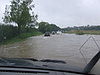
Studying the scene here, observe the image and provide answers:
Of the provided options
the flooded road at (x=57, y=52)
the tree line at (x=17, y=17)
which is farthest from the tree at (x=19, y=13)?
the flooded road at (x=57, y=52)

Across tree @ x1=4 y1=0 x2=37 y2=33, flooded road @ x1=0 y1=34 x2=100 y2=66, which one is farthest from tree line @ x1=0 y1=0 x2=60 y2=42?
flooded road @ x1=0 y1=34 x2=100 y2=66

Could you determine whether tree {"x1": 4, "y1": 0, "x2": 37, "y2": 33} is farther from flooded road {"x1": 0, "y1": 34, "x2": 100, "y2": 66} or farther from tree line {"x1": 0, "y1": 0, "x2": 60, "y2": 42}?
flooded road {"x1": 0, "y1": 34, "x2": 100, "y2": 66}

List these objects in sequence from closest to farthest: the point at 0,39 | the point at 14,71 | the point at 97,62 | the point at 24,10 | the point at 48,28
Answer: the point at 14,71
the point at 97,62
the point at 0,39
the point at 24,10
the point at 48,28

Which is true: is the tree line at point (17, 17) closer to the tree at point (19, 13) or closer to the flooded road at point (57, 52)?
the tree at point (19, 13)

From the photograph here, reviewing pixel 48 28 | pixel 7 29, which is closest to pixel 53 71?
pixel 7 29

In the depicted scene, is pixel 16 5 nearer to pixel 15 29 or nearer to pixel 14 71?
pixel 15 29

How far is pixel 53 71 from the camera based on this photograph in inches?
104

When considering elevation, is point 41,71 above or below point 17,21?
above

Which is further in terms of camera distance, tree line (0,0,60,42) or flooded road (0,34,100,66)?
tree line (0,0,60,42)

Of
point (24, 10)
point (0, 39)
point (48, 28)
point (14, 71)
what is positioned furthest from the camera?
point (48, 28)

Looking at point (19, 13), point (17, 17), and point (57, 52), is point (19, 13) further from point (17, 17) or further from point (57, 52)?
point (57, 52)

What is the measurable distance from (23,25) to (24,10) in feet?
14.0

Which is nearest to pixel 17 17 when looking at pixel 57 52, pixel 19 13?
pixel 19 13

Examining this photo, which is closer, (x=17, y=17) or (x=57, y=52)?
(x=57, y=52)
